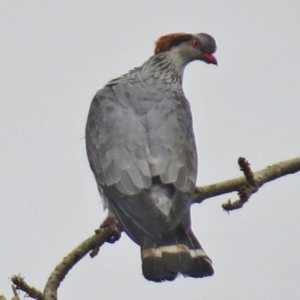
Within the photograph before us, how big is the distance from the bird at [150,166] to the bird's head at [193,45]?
2.06 ft

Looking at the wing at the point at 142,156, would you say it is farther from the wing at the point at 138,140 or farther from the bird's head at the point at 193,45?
the bird's head at the point at 193,45

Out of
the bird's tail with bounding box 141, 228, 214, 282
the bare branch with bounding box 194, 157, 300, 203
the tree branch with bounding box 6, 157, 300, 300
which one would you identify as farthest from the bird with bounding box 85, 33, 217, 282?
the bare branch with bounding box 194, 157, 300, 203

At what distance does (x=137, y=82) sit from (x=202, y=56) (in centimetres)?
117

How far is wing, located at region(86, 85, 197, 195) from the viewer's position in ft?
22.4

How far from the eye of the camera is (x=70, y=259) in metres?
5.71

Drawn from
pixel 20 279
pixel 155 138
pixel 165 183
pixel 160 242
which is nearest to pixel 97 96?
pixel 155 138

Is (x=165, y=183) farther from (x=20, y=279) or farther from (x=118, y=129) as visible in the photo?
(x=20, y=279)

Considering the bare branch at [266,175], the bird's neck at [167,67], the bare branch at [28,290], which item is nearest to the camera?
the bare branch at [28,290]

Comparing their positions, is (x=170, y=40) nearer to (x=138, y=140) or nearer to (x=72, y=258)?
(x=138, y=140)

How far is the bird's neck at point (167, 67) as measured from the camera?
897 centimetres

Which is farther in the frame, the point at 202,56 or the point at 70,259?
the point at 202,56

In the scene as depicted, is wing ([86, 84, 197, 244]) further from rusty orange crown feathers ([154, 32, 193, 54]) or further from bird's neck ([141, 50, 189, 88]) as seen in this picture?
rusty orange crown feathers ([154, 32, 193, 54])

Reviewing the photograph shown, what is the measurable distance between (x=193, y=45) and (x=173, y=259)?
12.5ft

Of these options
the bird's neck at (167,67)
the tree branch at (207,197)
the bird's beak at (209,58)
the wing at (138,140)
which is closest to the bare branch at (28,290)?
the tree branch at (207,197)
